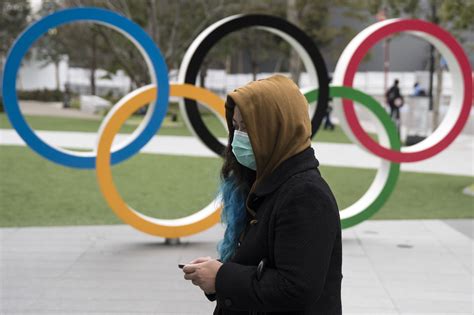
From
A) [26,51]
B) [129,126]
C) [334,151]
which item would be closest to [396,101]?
[334,151]

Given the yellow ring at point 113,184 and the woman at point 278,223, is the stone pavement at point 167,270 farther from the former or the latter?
the woman at point 278,223

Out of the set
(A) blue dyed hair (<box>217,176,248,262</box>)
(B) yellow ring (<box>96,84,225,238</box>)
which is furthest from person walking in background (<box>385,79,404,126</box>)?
(A) blue dyed hair (<box>217,176,248,262</box>)

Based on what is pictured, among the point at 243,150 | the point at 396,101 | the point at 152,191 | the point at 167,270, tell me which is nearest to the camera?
the point at 243,150

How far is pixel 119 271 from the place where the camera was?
7.41m

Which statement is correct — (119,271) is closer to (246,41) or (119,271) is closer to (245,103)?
(245,103)

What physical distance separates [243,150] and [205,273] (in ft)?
1.60

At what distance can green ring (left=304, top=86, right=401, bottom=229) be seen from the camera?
28.8 ft

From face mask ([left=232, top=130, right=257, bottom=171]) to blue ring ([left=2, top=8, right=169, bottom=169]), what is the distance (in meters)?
5.62

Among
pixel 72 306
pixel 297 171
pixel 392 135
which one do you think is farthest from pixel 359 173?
pixel 297 171

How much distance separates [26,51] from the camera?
810 centimetres

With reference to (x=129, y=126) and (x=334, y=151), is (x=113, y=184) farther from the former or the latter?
(x=129, y=126)

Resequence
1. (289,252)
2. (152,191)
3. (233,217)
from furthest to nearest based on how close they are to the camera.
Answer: (152,191), (233,217), (289,252)

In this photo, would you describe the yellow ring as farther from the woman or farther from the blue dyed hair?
the woman

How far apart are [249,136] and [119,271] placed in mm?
5082
